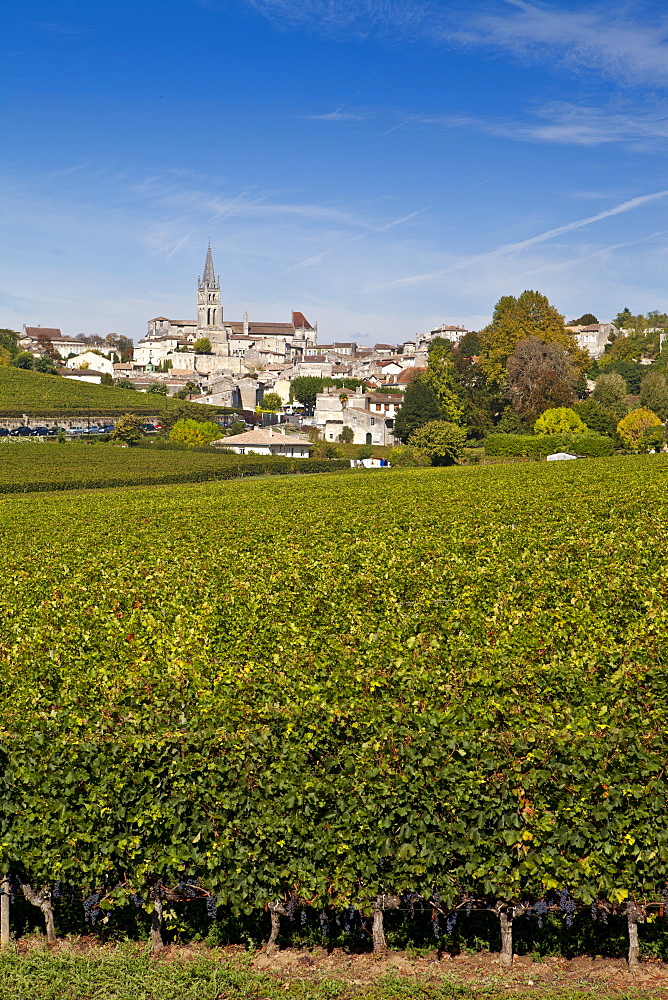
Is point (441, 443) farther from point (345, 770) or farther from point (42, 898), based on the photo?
point (42, 898)

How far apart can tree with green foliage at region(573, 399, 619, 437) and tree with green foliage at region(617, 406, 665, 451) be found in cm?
119

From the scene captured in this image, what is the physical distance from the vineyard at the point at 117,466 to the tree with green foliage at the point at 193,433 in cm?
690

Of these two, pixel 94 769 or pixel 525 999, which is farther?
pixel 94 769

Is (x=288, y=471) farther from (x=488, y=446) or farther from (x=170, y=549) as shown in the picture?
(x=170, y=549)

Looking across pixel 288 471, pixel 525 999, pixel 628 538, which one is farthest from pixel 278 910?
pixel 288 471

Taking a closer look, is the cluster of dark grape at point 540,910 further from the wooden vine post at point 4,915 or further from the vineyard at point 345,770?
the wooden vine post at point 4,915

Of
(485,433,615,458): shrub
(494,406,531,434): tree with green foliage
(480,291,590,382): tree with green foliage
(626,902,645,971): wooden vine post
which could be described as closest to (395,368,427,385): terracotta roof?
(480,291,590,382): tree with green foliage

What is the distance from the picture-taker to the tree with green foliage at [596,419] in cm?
9475

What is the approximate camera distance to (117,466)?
75625 millimetres

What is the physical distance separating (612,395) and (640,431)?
→ 16742mm

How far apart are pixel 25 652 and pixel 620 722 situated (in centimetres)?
832

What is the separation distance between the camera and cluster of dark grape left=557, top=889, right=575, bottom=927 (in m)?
10.1

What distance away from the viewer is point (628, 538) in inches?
878

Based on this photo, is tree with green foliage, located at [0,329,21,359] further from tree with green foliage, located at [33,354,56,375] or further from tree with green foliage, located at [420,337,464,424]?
tree with green foliage, located at [420,337,464,424]
